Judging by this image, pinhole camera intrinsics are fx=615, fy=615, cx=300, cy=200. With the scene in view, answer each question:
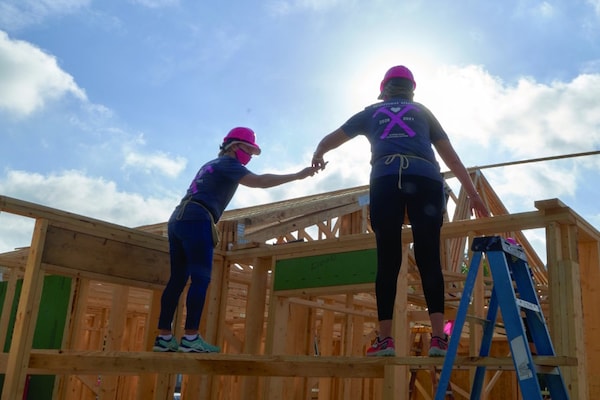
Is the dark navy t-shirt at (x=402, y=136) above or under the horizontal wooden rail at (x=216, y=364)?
above

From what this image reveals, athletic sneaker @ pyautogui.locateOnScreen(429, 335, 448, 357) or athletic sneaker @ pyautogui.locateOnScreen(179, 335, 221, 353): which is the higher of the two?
athletic sneaker @ pyautogui.locateOnScreen(429, 335, 448, 357)

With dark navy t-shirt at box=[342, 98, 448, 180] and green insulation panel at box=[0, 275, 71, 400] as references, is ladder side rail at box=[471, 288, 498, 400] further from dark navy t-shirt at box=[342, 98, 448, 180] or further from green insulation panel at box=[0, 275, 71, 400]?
green insulation panel at box=[0, 275, 71, 400]

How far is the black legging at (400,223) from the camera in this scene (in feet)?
11.3

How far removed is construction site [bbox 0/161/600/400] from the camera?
4.09 meters

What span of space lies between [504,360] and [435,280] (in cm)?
56

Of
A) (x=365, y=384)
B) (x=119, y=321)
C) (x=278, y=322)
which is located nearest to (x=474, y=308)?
(x=278, y=322)

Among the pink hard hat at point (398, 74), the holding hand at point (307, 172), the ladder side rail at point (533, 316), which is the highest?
the pink hard hat at point (398, 74)

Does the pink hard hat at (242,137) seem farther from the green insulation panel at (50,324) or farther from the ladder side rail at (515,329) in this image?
the green insulation panel at (50,324)

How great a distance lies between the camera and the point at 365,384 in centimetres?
1169

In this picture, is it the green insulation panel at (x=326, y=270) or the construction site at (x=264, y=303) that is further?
the green insulation panel at (x=326, y=270)

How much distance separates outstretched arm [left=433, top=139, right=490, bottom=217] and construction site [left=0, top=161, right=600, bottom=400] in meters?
0.55

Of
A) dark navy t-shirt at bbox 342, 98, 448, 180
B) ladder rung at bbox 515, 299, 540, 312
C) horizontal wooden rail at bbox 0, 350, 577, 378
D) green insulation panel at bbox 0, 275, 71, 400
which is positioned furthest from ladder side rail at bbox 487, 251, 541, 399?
green insulation panel at bbox 0, 275, 71, 400

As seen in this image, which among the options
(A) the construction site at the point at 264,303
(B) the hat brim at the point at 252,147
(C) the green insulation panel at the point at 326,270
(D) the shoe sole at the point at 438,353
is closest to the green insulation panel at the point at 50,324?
(A) the construction site at the point at 264,303

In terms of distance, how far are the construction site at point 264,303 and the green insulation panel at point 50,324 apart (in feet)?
0.05
